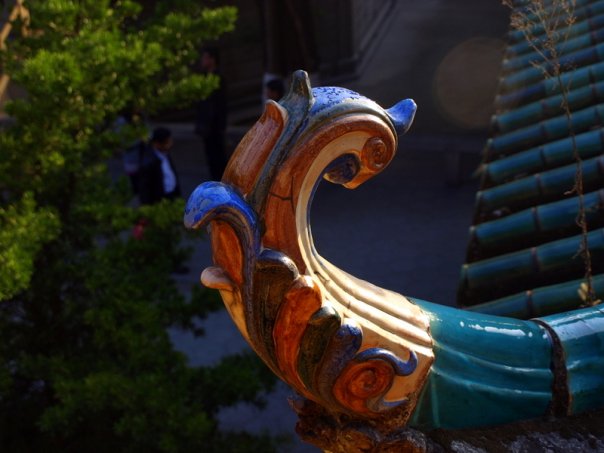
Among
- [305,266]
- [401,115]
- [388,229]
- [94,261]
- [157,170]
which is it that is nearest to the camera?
[305,266]

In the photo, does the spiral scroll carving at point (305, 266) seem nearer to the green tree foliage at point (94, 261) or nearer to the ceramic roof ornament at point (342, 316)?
the ceramic roof ornament at point (342, 316)

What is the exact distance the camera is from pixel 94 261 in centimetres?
463

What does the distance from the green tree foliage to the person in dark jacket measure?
94.2 inches

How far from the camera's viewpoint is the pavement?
24.1ft

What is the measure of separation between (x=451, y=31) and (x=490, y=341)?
52.3 ft

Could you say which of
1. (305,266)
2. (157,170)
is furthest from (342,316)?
(157,170)

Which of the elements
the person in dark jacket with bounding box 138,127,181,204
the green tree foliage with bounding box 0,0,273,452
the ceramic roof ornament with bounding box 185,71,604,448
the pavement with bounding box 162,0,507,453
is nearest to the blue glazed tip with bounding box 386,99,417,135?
the ceramic roof ornament with bounding box 185,71,604,448

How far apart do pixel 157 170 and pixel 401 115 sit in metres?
5.93

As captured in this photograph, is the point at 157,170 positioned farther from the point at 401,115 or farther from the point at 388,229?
the point at 401,115

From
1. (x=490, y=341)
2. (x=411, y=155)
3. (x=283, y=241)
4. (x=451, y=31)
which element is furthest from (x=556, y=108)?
(x=451, y=31)

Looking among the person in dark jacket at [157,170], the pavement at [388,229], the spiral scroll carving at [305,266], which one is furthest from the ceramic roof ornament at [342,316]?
the person in dark jacket at [157,170]

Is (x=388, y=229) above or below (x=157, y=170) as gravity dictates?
below

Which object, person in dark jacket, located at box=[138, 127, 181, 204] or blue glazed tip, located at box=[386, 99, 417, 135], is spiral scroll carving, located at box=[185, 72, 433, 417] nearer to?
blue glazed tip, located at box=[386, 99, 417, 135]

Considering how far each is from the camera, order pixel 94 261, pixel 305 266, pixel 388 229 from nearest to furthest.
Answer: pixel 305 266 → pixel 94 261 → pixel 388 229
